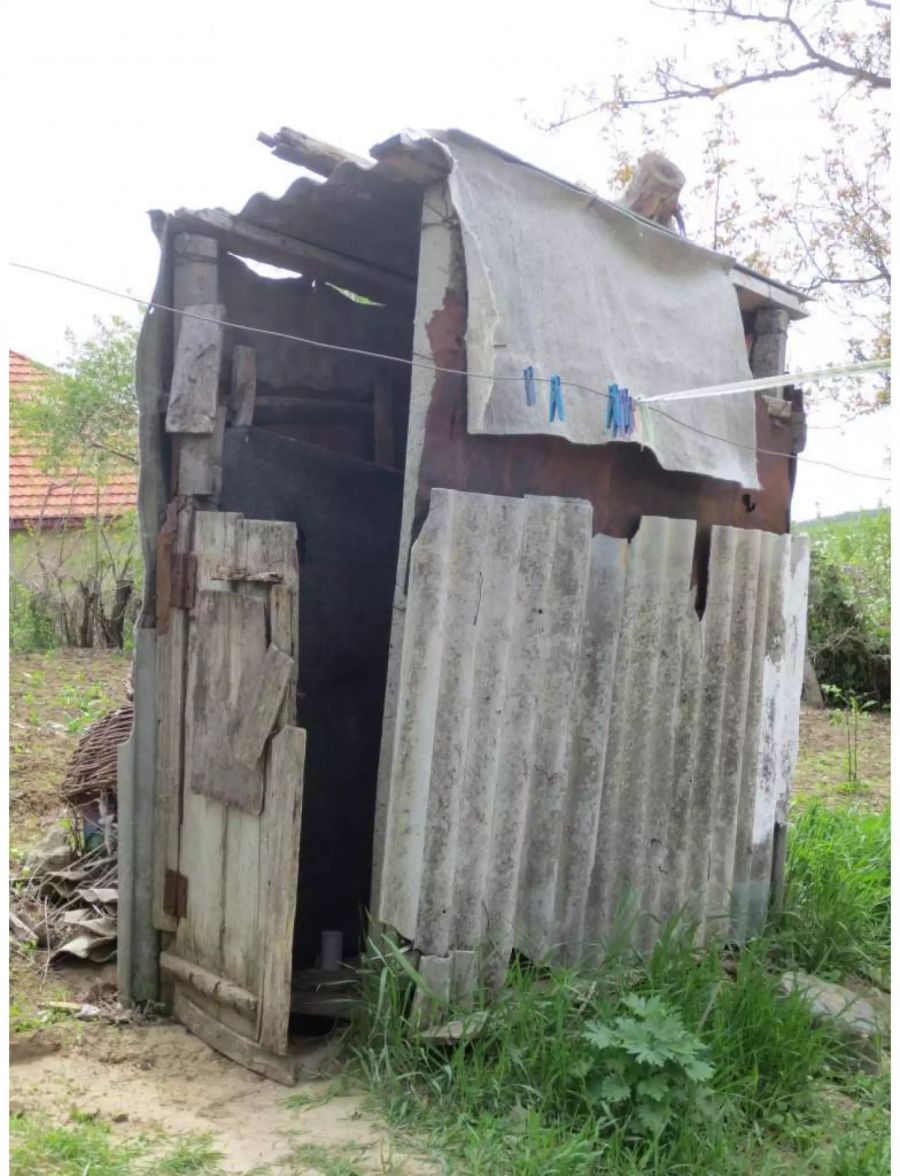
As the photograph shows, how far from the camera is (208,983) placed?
4230 mm

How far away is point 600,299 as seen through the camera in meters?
4.60

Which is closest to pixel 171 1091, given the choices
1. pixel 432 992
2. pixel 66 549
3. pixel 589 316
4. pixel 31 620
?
pixel 432 992

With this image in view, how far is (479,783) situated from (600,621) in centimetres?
85

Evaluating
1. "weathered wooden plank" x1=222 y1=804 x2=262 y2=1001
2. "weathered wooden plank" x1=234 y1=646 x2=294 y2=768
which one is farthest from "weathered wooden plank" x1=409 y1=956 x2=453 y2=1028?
"weathered wooden plank" x1=234 y1=646 x2=294 y2=768

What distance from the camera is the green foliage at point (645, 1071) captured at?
3.57 metres

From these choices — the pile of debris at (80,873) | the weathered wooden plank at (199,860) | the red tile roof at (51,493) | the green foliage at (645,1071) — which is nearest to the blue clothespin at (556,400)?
the weathered wooden plank at (199,860)

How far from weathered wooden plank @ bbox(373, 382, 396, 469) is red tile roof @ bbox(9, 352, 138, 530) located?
9.54 meters

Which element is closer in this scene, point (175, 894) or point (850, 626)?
point (175, 894)

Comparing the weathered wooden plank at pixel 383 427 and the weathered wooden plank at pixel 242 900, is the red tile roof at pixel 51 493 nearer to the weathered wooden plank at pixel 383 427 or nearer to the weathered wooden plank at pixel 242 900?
the weathered wooden plank at pixel 383 427

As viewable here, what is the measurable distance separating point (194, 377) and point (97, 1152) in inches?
106

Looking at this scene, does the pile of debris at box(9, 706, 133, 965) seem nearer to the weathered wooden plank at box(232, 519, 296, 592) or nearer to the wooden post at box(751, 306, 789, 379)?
the weathered wooden plank at box(232, 519, 296, 592)

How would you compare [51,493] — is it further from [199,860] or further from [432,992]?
[432,992]

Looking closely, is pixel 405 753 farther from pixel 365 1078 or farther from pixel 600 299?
pixel 600 299

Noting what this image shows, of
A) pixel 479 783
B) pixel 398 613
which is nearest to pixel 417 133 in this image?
pixel 398 613
